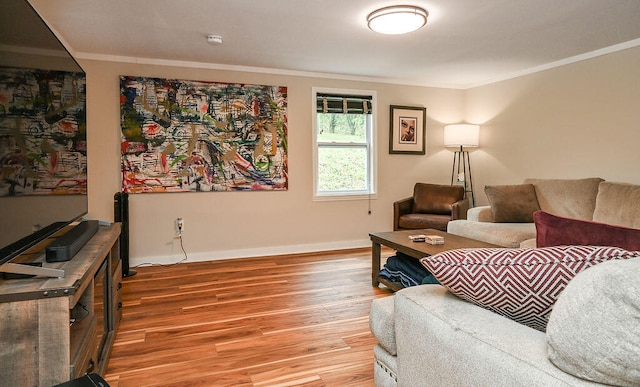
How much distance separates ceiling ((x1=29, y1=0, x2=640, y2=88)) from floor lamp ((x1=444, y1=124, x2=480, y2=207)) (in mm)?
771

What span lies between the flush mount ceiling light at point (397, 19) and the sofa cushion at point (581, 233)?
1901 millimetres

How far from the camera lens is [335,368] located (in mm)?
1977

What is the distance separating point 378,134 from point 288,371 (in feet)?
11.7

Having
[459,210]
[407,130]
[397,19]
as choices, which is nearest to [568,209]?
[459,210]

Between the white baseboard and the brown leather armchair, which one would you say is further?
the brown leather armchair

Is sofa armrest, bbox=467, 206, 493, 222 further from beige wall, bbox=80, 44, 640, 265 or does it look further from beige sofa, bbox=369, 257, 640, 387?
beige sofa, bbox=369, 257, 640, 387

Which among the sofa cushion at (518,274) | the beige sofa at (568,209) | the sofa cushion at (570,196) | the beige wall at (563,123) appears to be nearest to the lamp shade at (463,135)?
the beige wall at (563,123)

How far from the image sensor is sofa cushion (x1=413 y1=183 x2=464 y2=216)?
4.66 m

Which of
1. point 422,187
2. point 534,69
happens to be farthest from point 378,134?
point 534,69

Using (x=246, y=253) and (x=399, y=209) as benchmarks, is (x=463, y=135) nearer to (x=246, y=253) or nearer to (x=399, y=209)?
(x=399, y=209)

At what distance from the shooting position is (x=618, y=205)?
311 cm

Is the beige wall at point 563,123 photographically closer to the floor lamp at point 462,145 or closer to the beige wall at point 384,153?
the beige wall at point 384,153

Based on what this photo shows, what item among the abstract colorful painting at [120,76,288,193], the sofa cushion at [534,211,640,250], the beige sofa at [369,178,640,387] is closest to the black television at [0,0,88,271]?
the beige sofa at [369,178,640,387]

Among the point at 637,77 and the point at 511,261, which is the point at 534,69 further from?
the point at 511,261
